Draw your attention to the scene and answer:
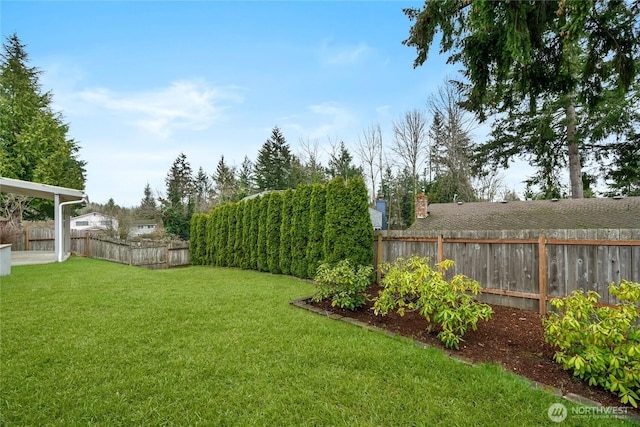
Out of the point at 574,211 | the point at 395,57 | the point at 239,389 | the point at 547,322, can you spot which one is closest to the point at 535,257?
the point at 547,322

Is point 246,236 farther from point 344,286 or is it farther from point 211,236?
point 344,286

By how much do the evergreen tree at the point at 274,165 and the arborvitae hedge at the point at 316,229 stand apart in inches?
903

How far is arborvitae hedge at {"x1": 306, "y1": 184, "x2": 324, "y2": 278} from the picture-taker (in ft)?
25.1

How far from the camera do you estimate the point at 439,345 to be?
10.7 feet

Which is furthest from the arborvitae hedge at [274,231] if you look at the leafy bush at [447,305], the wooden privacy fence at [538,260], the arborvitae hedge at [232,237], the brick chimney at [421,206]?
the brick chimney at [421,206]

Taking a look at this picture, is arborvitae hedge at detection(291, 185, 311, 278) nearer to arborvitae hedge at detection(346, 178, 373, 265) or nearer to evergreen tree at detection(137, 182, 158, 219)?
arborvitae hedge at detection(346, 178, 373, 265)

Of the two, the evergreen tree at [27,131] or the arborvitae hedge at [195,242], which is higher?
the evergreen tree at [27,131]

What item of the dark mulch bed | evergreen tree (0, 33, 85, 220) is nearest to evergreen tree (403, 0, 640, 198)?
the dark mulch bed

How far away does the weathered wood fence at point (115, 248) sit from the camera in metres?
12.2

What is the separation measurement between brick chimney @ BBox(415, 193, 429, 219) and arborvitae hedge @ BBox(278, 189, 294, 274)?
354 inches

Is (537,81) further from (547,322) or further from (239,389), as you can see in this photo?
(239,389)

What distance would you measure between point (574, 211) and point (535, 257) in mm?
10706

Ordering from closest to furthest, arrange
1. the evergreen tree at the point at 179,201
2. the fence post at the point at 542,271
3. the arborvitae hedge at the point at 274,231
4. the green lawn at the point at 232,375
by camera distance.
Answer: the green lawn at the point at 232,375
the fence post at the point at 542,271
the arborvitae hedge at the point at 274,231
the evergreen tree at the point at 179,201

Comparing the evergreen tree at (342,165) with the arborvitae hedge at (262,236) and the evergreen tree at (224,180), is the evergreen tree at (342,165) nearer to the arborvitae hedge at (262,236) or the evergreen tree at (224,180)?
the evergreen tree at (224,180)
